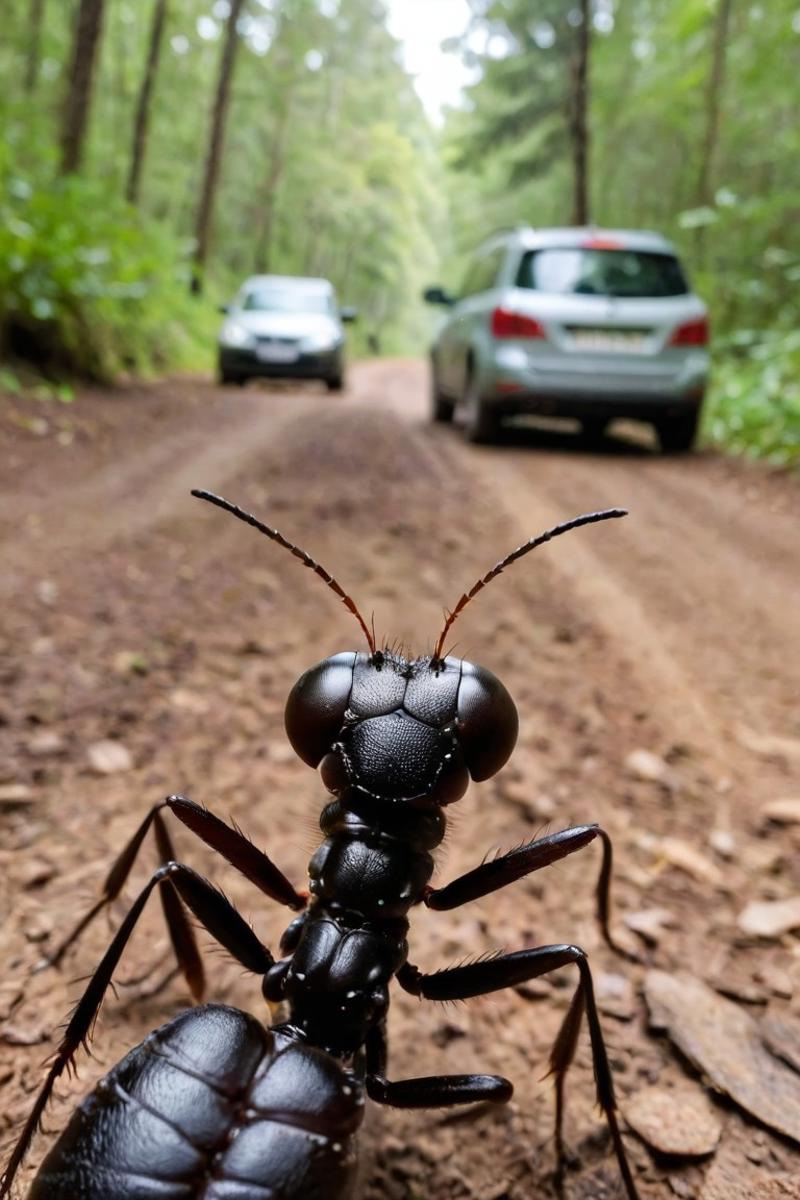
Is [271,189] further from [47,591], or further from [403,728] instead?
[403,728]

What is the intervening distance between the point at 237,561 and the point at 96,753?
208 centimetres

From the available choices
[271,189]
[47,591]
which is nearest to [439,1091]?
[47,591]

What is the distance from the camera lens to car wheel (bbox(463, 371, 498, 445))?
8.28 m

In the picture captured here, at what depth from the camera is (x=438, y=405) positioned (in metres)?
11.2

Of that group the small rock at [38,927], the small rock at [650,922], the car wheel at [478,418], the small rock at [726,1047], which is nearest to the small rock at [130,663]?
the small rock at [38,927]

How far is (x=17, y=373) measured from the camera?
855cm

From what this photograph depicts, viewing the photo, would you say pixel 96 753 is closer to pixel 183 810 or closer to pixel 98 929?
pixel 98 929

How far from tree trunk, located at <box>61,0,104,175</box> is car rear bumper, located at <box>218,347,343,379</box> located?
343cm

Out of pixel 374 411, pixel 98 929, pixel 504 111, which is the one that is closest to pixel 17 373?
pixel 374 411

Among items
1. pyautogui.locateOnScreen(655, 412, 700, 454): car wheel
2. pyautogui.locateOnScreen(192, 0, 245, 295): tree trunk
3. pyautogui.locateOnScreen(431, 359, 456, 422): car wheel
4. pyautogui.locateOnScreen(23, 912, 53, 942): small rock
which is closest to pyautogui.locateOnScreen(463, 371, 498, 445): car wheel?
pyautogui.locateOnScreen(655, 412, 700, 454): car wheel

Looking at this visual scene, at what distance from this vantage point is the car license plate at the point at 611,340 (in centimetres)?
739

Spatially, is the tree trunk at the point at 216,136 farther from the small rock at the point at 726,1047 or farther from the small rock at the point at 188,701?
the small rock at the point at 726,1047

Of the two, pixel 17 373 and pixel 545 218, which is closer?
pixel 17 373

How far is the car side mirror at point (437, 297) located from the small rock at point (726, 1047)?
33.5ft
